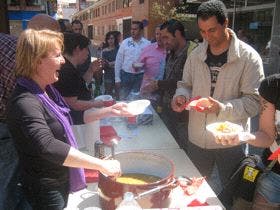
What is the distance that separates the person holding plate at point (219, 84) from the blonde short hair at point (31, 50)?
961mm

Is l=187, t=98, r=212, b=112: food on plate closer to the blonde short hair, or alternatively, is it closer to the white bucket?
the white bucket

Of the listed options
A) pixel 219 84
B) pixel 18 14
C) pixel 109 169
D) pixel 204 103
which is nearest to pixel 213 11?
pixel 219 84

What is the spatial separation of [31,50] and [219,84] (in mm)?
1224

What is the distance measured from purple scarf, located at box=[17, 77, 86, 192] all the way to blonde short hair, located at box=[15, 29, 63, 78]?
47mm

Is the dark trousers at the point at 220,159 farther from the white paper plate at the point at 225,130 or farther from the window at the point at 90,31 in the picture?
the window at the point at 90,31

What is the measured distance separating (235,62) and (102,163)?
1.16 metres

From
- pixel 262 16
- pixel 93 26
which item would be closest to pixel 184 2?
pixel 262 16

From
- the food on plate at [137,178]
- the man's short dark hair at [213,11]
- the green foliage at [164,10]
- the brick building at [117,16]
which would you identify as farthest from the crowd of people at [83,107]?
the green foliage at [164,10]

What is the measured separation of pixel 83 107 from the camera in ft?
7.89

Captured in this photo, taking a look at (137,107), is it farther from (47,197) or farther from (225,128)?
(47,197)

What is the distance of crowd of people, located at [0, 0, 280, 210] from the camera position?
1.52 metres

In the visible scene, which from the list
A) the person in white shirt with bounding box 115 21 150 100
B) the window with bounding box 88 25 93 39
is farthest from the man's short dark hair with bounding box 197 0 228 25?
the window with bounding box 88 25 93 39

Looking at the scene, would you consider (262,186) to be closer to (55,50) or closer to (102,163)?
(102,163)

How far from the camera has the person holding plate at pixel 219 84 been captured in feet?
7.13
